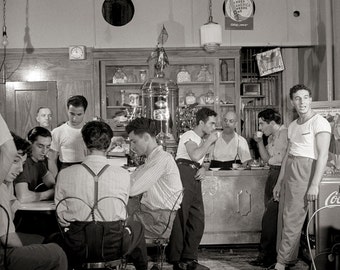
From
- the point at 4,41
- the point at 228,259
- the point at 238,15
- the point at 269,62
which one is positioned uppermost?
the point at 238,15

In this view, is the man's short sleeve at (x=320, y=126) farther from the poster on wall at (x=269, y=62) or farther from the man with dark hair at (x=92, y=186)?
the poster on wall at (x=269, y=62)

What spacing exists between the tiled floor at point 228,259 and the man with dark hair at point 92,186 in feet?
6.15

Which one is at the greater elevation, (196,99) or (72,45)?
(72,45)

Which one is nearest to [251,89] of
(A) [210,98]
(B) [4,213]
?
(A) [210,98]

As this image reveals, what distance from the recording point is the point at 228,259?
5188 mm

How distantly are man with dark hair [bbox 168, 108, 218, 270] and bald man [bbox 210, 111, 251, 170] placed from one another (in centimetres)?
155

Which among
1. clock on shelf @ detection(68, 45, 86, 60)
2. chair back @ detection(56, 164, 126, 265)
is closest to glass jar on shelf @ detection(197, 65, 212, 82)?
clock on shelf @ detection(68, 45, 86, 60)

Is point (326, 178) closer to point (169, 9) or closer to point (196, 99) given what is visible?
point (196, 99)

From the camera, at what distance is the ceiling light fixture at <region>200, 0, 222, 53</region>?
754cm

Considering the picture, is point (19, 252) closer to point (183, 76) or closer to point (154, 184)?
point (154, 184)

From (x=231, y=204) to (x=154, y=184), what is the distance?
201 cm

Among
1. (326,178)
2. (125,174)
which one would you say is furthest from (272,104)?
(125,174)

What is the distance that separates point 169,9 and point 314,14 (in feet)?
7.26

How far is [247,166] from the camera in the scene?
577cm
